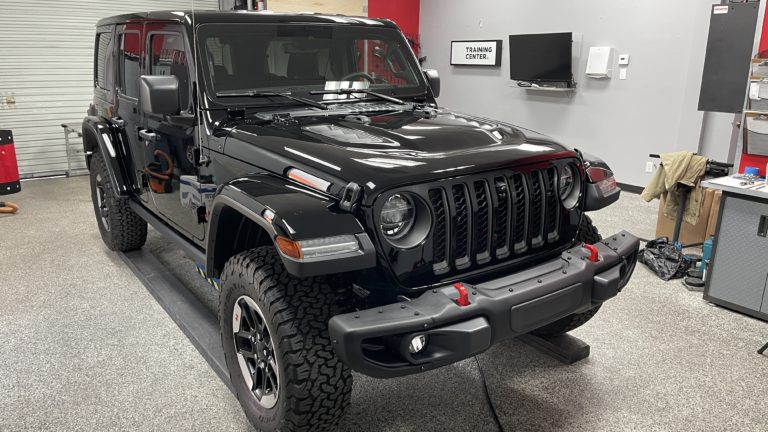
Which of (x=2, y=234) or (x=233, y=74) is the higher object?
(x=233, y=74)

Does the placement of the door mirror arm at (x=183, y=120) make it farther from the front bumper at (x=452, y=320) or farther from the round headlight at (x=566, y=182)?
the round headlight at (x=566, y=182)

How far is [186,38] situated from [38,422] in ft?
5.90

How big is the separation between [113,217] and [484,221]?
10.1ft

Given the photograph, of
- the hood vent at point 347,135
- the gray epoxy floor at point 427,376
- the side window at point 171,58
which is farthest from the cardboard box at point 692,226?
the side window at point 171,58

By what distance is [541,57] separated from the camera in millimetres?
7223

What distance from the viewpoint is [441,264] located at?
2.00 metres

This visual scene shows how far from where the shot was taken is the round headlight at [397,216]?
1.94m

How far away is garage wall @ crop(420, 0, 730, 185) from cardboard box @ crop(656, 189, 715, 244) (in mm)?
1638

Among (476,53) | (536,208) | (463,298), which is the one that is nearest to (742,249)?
(536,208)

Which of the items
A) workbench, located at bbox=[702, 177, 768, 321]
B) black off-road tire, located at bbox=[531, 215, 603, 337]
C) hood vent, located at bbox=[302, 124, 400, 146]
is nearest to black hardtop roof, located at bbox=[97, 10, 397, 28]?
hood vent, located at bbox=[302, 124, 400, 146]

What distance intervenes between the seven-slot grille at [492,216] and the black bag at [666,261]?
2174 millimetres

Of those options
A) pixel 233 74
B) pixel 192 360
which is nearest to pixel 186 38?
pixel 233 74

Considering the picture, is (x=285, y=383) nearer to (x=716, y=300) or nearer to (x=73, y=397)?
(x=73, y=397)

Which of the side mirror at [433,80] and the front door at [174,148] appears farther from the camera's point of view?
the side mirror at [433,80]
